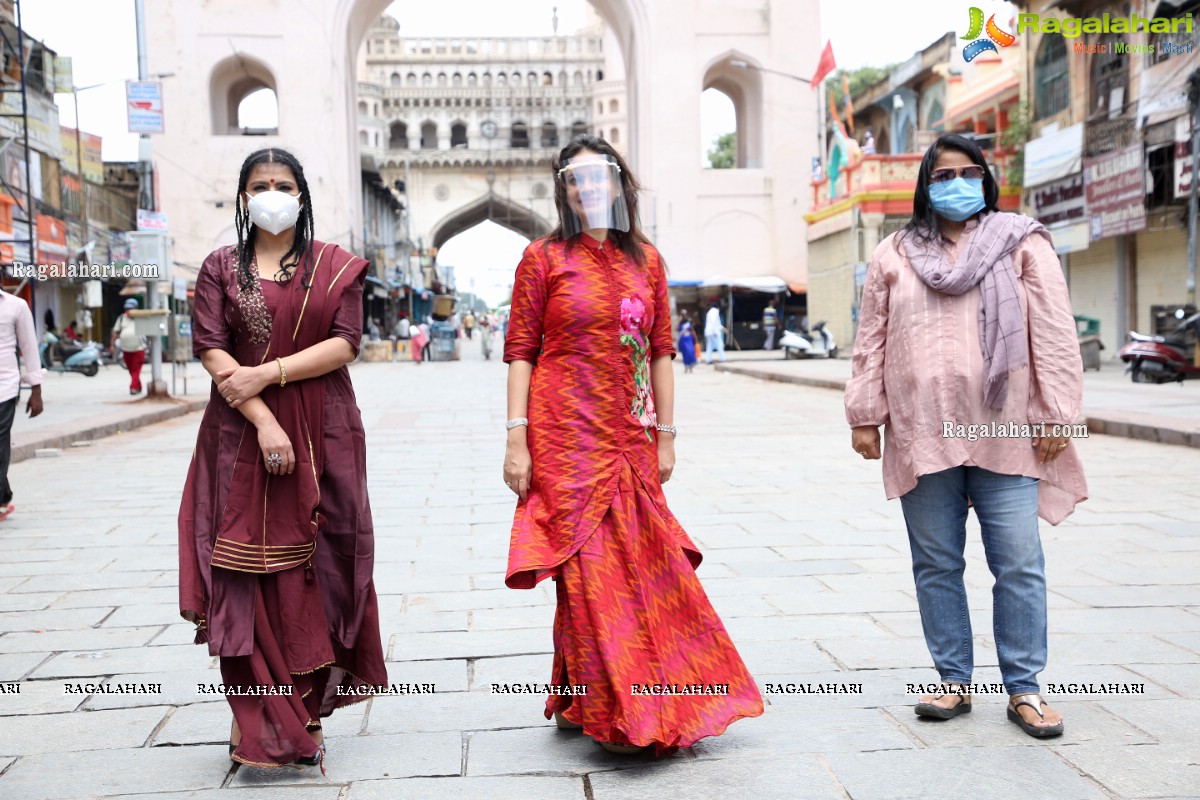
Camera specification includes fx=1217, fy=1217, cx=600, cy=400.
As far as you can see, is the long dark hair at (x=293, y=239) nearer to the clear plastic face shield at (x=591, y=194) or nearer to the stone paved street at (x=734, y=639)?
the clear plastic face shield at (x=591, y=194)

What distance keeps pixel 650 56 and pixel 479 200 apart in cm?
2391

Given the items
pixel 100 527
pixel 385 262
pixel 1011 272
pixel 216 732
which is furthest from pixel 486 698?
pixel 385 262

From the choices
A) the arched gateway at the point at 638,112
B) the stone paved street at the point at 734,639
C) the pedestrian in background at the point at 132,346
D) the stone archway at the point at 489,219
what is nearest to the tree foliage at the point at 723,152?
the stone archway at the point at 489,219

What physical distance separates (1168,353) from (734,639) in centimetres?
1238

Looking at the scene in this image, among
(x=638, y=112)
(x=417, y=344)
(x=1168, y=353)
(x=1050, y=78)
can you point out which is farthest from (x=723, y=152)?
(x=1168, y=353)

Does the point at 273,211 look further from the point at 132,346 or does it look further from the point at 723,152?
the point at 723,152

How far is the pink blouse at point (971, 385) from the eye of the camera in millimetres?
3029

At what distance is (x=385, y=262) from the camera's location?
46.8 metres

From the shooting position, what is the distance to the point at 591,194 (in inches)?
119

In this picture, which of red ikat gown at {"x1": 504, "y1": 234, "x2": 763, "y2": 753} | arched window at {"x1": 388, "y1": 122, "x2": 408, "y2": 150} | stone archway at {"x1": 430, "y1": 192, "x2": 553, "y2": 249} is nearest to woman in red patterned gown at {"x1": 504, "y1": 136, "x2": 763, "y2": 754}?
red ikat gown at {"x1": 504, "y1": 234, "x2": 763, "y2": 753}

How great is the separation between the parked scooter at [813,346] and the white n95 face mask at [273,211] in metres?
24.6

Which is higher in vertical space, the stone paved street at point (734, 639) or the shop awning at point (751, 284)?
the shop awning at point (751, 284)

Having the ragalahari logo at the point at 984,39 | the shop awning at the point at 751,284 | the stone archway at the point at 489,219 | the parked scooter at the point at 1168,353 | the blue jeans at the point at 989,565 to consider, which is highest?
the stone archway at the point at 489,219

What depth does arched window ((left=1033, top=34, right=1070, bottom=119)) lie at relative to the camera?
20984 millimetres
